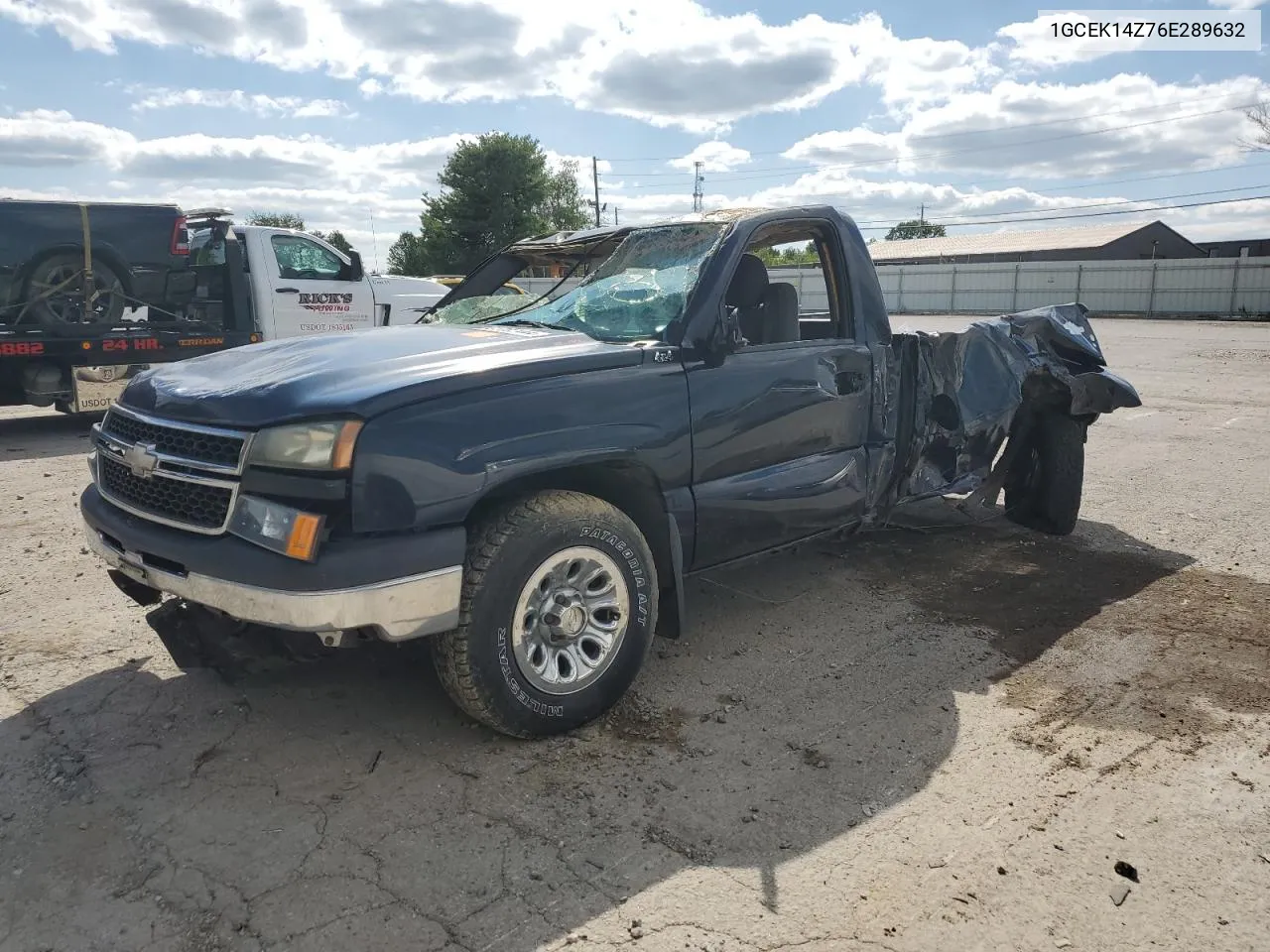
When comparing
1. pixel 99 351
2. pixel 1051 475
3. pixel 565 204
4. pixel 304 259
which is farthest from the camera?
pixel 565 204

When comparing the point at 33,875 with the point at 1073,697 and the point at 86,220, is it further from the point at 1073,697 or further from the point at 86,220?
the point at 86,220

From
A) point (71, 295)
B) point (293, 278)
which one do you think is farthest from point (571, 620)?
point (293, 278)

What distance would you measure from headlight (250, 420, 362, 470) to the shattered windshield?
1.20m

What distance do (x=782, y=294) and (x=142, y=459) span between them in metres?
2.60

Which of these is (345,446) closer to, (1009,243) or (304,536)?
(304,536)

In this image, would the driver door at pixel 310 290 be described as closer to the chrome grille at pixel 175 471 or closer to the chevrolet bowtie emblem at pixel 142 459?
the chrome grille at pixel 175 471

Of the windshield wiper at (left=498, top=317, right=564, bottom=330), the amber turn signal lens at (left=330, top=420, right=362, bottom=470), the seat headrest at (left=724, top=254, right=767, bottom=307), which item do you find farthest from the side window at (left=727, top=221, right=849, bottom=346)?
the amber turn signal lens at (left=330, top=420, right=362, bottom=470)

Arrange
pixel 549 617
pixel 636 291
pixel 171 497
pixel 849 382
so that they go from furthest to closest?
pixel 849 382, pixel 636 291, pixel 549 617, pixel 171 497

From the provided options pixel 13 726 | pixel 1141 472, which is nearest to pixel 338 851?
pixel 13 726

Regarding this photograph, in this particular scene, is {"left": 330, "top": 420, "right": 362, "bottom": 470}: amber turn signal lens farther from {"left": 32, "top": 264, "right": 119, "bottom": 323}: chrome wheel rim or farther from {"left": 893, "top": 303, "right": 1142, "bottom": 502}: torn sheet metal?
{"left": 32, "top": 264, "right": 119, "bottom": 323}: chrome wheel rim

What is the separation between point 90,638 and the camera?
406 centimetres

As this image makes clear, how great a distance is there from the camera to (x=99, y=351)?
29.6ft

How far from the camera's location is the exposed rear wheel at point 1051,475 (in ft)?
18.5

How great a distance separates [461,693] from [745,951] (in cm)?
120
